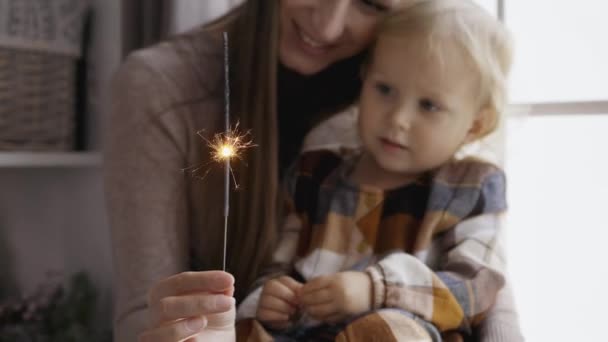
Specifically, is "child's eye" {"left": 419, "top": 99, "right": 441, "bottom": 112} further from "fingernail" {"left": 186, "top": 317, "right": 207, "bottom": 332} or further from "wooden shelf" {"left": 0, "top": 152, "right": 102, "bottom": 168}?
"wooden shelf" {"left": 0, "top": 152, "right": 102, "bottom": 168}

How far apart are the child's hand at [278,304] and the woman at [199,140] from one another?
49 millimetres

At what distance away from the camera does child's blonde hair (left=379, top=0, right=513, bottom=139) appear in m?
0.79

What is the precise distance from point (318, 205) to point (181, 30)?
512 mm

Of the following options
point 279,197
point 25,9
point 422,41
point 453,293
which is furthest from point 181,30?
point 453,293

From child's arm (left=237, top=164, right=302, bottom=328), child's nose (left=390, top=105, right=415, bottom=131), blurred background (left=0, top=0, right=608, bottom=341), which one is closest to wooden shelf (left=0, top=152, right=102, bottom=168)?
blurred background (left=0, top=0, right=608, bottom=341)

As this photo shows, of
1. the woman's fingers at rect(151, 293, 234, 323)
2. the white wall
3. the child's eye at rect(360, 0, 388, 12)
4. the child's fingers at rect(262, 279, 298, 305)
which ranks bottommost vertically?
the white wall

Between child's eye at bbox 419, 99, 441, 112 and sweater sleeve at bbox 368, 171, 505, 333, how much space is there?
0.46 ft

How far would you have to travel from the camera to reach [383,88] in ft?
2.65

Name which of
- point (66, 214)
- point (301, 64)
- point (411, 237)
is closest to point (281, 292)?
point (411, 237)

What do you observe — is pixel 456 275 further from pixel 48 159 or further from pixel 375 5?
pixel 48 159

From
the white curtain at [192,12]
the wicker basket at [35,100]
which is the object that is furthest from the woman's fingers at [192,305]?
the wicker basket at [35,100]

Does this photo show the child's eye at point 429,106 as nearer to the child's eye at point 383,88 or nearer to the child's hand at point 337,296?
the child's eye at point 383,88

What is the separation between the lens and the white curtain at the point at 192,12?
117 cm

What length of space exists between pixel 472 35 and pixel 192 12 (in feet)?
1.99
